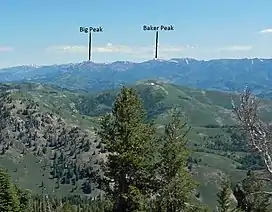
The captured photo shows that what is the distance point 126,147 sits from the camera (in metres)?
35.9

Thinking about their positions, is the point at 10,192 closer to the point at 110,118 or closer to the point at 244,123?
the point at 110,118

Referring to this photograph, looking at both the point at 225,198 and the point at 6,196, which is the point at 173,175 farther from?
the point at 6,196

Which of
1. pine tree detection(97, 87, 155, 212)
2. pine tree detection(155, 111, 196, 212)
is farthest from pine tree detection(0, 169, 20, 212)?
pine tree detection(155, 111, 196, 212)

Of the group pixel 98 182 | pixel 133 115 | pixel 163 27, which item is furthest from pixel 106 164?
pixel 163 27

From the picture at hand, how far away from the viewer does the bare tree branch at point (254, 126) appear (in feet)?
71.1

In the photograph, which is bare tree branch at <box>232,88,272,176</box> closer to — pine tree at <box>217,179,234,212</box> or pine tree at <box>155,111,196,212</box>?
pine tree at <box>155,111,196,212</box>

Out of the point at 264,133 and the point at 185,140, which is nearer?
the point at 264,133

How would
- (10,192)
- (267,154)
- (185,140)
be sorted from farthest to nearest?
(10,192)
(185,140)
(267,154)

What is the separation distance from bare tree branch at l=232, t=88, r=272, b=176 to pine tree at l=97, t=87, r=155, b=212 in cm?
1403

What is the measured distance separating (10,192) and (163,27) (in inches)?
2255

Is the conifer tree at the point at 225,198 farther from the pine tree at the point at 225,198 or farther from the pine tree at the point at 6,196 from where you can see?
the pine tree at the point at 6,196

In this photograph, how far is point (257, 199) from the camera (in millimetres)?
45594

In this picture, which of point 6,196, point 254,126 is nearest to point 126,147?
point 254,126

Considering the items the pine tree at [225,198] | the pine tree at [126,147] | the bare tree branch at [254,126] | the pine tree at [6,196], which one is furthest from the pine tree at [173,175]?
the pine tree at [6,196]
